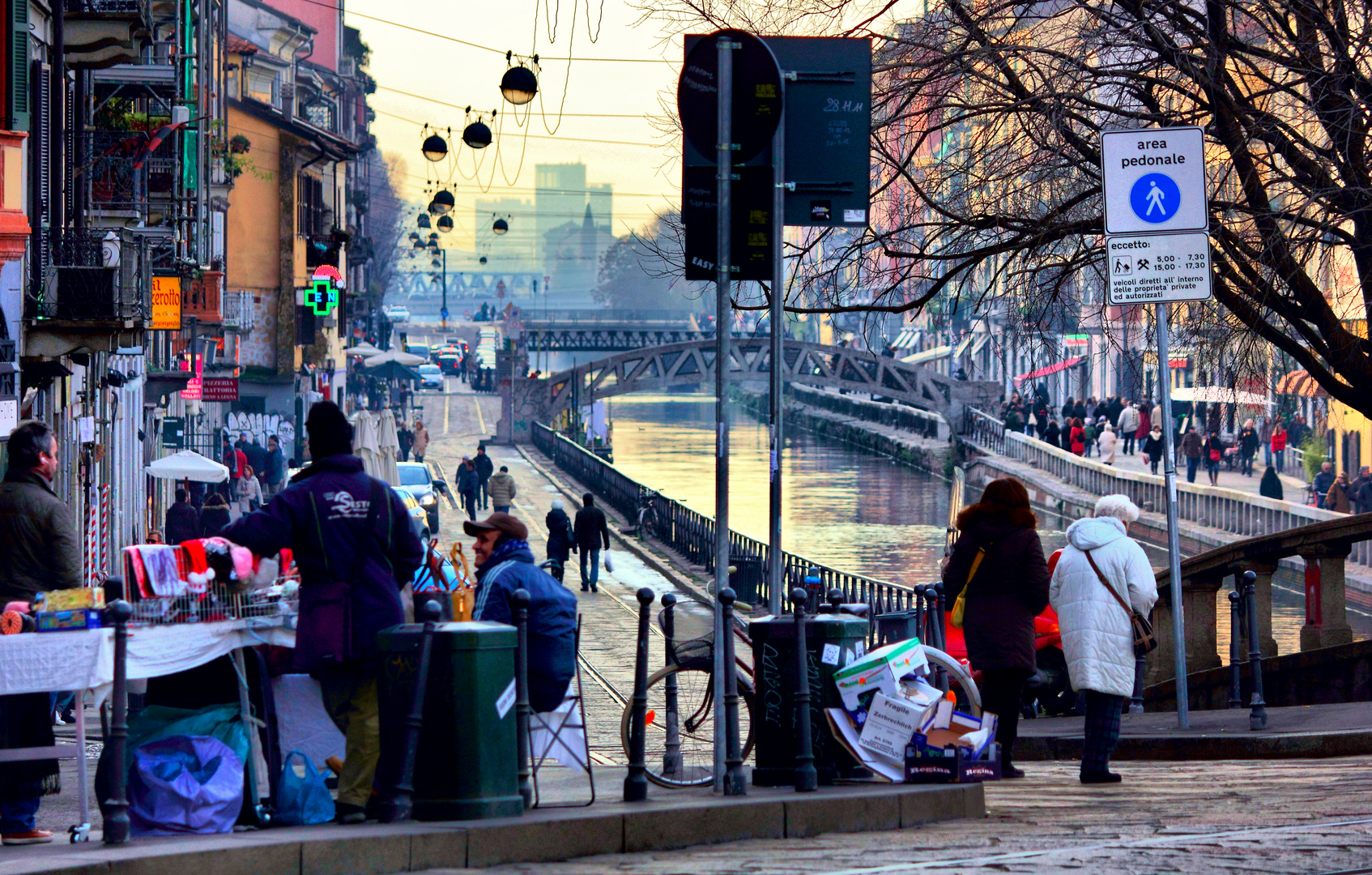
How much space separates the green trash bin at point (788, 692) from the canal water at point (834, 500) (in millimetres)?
9129

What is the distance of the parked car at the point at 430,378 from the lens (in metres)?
109

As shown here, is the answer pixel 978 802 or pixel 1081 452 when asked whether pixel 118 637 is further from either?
pixel 1081 452

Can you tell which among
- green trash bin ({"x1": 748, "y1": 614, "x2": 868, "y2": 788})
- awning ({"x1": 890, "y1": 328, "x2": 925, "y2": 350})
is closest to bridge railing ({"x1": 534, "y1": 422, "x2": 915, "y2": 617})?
green trash bin ({"x1": 748, "y1": 614, "x2": 868, "y2": 788})

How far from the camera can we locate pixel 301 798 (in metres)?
6.28

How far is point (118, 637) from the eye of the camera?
5.70 meters

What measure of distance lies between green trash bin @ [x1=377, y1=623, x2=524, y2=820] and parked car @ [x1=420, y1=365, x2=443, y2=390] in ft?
317

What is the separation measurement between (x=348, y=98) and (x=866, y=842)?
285 feet

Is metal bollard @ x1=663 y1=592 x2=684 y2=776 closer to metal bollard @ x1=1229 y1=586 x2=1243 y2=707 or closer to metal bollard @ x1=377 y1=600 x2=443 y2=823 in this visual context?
metal bollard @ x1=377 y1=600 x2=443 y2=823

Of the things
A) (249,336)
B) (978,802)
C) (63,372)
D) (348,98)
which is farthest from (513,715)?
(348,98)

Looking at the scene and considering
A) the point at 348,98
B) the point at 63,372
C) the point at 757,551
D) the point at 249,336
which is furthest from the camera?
the point at 348,98

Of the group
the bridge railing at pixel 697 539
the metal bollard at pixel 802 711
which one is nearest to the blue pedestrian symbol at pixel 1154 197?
the bridge railing at pixel 697 539

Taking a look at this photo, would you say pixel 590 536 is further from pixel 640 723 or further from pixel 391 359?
pixel 391 359

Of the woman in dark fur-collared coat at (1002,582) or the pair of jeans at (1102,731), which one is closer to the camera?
the woman in dark fur-collared coat at (1002,582)

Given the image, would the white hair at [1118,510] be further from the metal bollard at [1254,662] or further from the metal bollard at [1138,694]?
the metal bollard at [1138,694]
